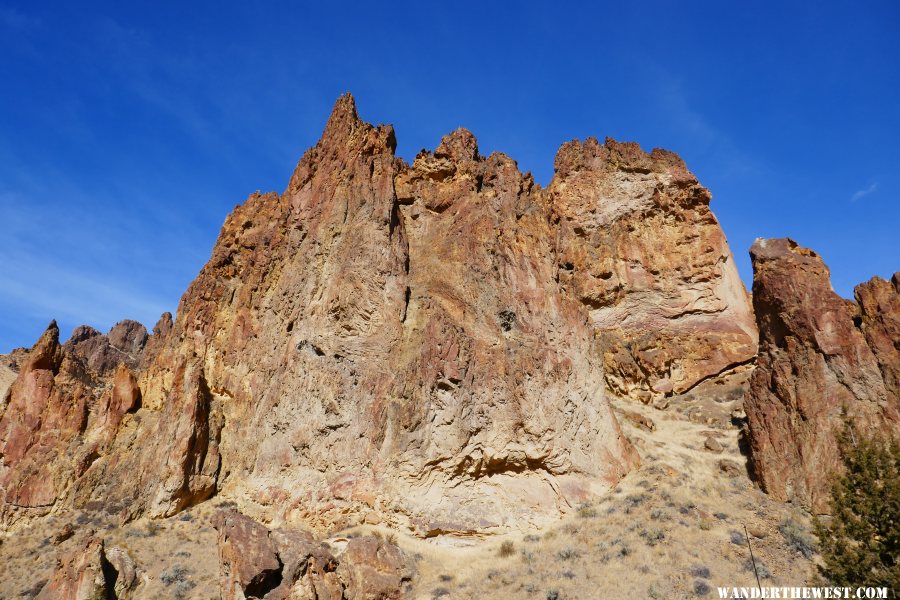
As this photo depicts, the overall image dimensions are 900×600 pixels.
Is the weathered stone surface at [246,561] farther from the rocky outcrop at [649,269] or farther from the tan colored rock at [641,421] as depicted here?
the rocky outcrop at [649,269]

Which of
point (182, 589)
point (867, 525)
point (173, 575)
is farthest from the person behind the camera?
point (173, 575)

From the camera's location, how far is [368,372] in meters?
23.6

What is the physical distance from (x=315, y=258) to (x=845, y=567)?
23.1m

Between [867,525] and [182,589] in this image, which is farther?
[182,589]

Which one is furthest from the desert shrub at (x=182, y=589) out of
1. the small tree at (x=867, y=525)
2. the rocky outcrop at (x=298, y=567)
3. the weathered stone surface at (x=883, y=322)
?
the weathered stone surface at (x=883, y=322)

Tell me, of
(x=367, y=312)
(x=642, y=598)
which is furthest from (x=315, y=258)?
(x=642, y=598)

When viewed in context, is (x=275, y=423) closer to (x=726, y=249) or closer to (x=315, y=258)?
(x=315, y=258)

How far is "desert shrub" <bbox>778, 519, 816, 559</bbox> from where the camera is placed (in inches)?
688

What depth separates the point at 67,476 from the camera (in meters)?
24.0

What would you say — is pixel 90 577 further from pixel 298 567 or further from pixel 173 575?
pixel 298 567

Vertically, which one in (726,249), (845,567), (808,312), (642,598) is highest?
(726,249)

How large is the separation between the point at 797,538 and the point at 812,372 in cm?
656

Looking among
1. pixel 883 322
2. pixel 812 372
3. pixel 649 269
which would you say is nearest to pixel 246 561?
pixel 812 372

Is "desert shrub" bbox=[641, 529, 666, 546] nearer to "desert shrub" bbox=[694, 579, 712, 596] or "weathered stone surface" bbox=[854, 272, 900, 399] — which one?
"desert shrub" bbox=[694, 579, 712, 596]
